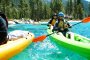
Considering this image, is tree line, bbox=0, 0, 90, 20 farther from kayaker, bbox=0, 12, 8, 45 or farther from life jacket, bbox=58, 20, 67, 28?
kayaker, bbox=0, 12, 8, 45

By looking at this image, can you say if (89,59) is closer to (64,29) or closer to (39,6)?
(64,29)

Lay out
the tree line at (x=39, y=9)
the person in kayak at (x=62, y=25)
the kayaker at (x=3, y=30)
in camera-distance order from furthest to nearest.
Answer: the tree line at (x=39, y=9) → the person in kayak at (x=62, y=25) → the kayaker at (x=3, y=30)

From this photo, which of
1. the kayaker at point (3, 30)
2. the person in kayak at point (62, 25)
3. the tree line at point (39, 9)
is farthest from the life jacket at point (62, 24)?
the tree line at point (39, 9)

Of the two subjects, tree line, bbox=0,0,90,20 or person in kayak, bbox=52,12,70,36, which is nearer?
person in kayak, bbox=52,12,70,36

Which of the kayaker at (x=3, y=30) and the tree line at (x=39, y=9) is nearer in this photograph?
the kayaker at (x=3, y=30)

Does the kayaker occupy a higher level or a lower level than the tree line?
higher

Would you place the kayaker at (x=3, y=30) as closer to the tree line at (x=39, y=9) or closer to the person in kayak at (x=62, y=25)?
the person in kayak at (x=62, y=25)

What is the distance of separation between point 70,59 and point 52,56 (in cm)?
85

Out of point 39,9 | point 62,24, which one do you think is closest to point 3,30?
point 62,24

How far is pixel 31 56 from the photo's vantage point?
1045 centimetres

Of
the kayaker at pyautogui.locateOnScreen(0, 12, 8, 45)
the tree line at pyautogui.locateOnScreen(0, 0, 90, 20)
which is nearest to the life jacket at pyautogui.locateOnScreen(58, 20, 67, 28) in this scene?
the kayaker at pyautogui.locateOnScreen(0, 12, 8, 45)

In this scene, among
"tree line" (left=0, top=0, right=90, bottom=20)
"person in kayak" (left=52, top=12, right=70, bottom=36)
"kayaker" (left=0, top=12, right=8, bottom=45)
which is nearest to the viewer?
"kayaker" (left=0, top=12, right=8, bottom=45)

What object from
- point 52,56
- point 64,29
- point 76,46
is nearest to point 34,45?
point 64,29

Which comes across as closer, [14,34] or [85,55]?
[85,55]
